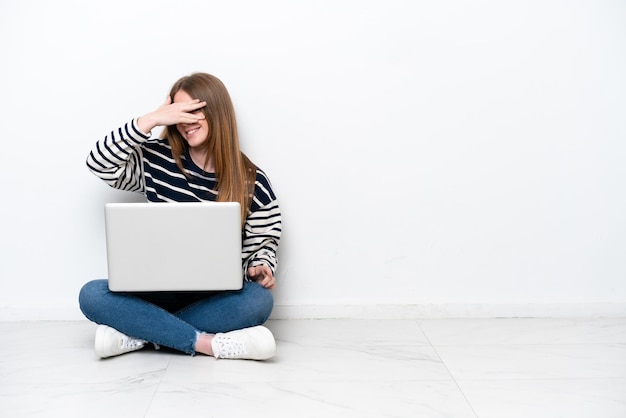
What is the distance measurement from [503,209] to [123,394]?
102 centimetres

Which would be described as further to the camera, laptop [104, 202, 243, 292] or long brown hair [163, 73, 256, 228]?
long brown hair [163, 73, 256, 228]

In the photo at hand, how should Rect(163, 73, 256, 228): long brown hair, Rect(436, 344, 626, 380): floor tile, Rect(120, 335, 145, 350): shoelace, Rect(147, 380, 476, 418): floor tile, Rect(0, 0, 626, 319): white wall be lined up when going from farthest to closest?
1. Rect(0, 0, 626, 319): white wall
2. Rect(163, 73, 256, 228): long brown hair
3. Rect(120, 335, 145, 350): shoelace
4. Rect(436, 344, 626, 380): floor tile
5. Rect(147, 380, 476, 418): floor tile

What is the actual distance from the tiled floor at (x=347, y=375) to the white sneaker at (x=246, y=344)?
0.02m

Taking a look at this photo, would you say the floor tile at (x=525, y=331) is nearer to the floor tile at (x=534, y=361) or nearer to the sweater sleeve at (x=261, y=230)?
the floor tile at (x=534, y=361)

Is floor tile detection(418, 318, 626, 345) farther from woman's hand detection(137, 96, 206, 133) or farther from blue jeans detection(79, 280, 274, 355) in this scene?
woman's hand detection(137, 96, 206, 133)

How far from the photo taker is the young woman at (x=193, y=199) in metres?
1.53

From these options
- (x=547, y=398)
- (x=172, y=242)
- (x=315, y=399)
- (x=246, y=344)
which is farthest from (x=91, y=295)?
(x=547, y=398)

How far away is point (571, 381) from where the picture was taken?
1.40 metres

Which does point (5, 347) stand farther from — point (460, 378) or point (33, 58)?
point (460, 378)

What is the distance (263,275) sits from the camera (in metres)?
1.68

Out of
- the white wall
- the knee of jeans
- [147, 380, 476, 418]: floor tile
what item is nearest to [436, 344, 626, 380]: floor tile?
[147, 380, 476, 418]: floor tile

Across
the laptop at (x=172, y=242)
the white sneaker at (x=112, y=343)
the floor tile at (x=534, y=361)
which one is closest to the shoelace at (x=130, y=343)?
the white sneaker at (x=112, y=343)

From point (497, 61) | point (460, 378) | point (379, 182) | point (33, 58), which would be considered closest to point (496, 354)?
point (460, 378)

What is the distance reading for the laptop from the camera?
4.81 feet
